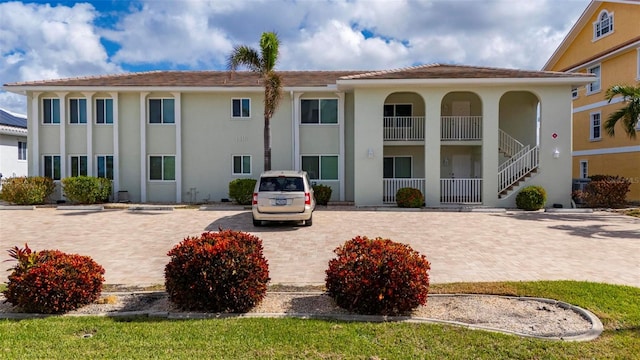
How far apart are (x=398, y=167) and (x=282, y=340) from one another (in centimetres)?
1710

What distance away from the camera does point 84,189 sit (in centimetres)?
1852

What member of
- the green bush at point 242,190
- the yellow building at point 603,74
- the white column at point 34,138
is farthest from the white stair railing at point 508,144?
the white column at point 34,138

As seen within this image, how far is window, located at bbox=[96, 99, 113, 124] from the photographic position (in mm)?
20203

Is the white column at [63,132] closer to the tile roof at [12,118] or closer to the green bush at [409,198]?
the tile roof at [12,118]

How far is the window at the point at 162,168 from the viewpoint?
20203 millimetres

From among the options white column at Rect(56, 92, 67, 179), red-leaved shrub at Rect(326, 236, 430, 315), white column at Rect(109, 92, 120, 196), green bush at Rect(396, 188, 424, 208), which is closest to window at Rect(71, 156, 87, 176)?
white column at Rect(56, 92, 67, 179)

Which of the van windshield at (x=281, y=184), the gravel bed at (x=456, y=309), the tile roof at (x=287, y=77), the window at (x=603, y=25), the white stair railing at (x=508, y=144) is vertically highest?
the window at (x=603, y=25)

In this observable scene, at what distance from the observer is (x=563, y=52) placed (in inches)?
1169

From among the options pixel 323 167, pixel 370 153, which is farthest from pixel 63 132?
pixel 370 153

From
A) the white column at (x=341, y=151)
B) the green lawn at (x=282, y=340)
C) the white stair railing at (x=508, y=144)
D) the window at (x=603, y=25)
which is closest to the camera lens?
the green lawn at (x=282, y=340)

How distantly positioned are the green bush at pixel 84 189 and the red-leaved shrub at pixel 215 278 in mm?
15704

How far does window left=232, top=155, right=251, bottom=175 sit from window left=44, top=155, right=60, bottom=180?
350 inches

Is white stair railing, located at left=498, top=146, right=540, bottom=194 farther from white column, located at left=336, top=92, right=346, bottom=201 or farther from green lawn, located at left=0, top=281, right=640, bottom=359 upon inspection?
green lawn, located at left=0, top=281, right=640, bottom=359

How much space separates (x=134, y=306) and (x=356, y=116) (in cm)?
1350
